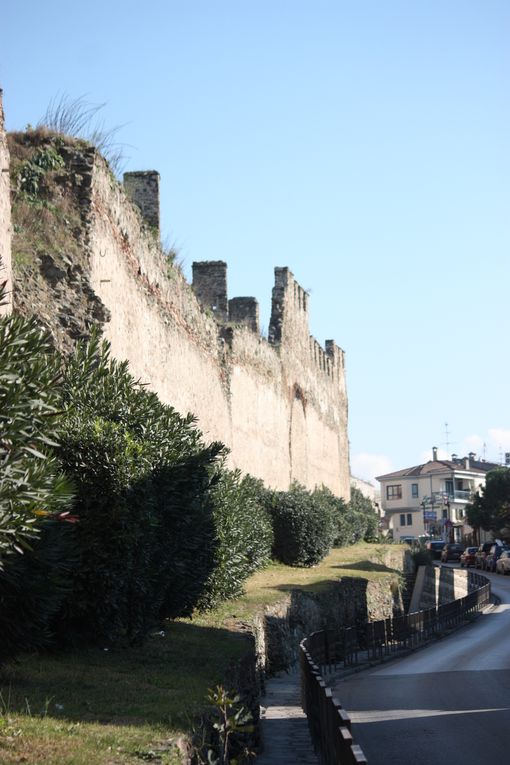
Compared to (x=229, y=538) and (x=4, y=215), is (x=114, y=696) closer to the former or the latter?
(x=4, y=215)

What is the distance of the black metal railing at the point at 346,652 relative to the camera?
8562 millimetres

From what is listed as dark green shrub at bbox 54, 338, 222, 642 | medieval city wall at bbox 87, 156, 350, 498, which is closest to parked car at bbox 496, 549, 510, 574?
medieval city wall at bbox 87, 156, 350, 498

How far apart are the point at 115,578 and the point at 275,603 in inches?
341

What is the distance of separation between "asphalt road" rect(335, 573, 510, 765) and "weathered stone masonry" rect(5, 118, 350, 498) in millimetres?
6550

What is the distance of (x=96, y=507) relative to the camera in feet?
43.4

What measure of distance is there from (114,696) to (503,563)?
53364mm

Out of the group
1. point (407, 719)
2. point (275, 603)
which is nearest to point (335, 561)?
point (275, 603)

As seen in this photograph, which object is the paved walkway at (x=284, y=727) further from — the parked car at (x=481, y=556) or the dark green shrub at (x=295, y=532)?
the parked car at (x=481, y=556)

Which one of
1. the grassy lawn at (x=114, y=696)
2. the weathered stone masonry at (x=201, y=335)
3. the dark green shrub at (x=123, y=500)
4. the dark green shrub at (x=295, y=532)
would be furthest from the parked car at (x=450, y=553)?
the dark green shrub at (x=123, y=500)

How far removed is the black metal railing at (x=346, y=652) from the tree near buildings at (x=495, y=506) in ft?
134

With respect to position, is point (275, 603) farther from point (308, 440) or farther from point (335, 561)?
point (308, 440)

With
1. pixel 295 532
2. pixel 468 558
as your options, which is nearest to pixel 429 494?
pixel 468 558

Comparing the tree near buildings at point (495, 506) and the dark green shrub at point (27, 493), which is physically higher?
the tree near buildings at point (495, 506)

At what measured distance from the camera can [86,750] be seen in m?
8.12
